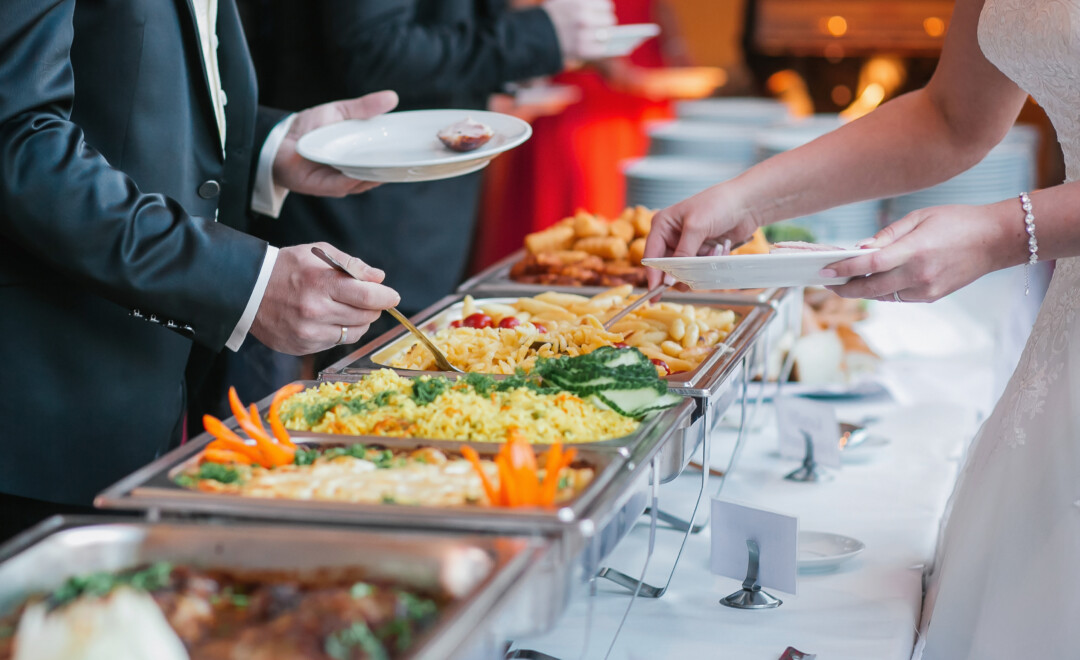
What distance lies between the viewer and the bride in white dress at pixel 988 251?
122 cm

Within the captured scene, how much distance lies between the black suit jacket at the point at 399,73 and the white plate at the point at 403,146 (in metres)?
0.57

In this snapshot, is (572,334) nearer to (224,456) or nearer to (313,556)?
(224,456)

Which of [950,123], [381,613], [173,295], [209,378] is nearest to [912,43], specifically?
[950,123]

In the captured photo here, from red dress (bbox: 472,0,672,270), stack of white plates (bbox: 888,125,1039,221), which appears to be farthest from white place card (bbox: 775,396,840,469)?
red dress (bbox: 472,0,672,270)

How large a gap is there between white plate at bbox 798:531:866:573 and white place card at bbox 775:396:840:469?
0.23m

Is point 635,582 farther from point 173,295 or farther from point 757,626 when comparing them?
point 173,295

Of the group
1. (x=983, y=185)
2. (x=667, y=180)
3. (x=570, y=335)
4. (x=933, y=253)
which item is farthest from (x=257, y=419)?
(x=983, y=185)

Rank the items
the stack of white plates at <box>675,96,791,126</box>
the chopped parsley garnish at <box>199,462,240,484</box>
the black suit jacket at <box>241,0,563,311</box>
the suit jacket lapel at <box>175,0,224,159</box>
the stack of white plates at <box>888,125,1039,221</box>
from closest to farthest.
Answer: the chopped parsley garnish at <box>199,462,240,484</box> → the suit jacket lapel at <box>175,0,224,159</box> → the black suit jacket at <box>241,0,563,311</box> → the stack of white plates at <box>888,125,1039,221</box> → the stack of white plates at <box>675,96,791,126</box>

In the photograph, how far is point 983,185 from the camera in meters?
3.09

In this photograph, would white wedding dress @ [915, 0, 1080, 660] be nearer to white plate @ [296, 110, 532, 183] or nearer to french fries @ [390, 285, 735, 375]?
french fries @ [390, 285, 735, 375]

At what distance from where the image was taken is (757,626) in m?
1.33

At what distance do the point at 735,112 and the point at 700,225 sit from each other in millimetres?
2545

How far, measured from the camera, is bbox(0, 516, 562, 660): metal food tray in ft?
2.64

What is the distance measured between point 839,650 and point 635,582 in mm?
270
